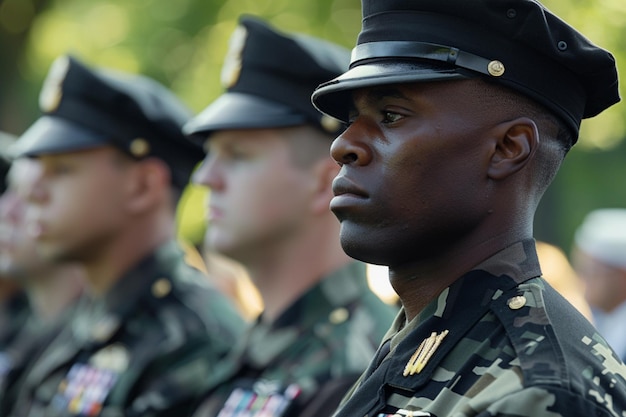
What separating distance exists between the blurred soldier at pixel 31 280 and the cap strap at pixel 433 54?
4.66 meters

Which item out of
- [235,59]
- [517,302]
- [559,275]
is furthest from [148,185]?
[559,275]

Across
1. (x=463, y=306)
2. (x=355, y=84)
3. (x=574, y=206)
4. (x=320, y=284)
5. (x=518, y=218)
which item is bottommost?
(x=574, y=206)

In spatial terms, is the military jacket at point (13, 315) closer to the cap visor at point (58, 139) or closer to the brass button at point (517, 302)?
the cap visor at point (58, 139)

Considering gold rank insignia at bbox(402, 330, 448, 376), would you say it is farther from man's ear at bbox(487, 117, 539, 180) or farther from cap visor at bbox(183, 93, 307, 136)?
cap visor at bbox(183, 93, 307, 136)

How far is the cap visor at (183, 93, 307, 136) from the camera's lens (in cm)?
461

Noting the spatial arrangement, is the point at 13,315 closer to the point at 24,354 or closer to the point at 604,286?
the point at 24,354

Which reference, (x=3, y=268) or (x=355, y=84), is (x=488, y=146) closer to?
(x=355, y=84)

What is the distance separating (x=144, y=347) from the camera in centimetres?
531

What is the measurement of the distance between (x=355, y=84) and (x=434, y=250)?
1.30 feet

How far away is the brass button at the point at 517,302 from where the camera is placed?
248 cm

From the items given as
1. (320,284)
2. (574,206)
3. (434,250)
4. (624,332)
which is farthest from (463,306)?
(574,206)

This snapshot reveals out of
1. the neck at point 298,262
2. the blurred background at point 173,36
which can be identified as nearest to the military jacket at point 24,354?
the neck at point 298,262

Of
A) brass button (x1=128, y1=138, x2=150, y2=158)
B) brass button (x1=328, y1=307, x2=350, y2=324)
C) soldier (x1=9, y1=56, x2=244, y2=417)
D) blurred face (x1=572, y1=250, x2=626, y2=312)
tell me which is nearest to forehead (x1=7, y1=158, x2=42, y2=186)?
soldier (x1=9, y1=56, x2=244, y2=417)

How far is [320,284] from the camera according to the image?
14.7 ft
